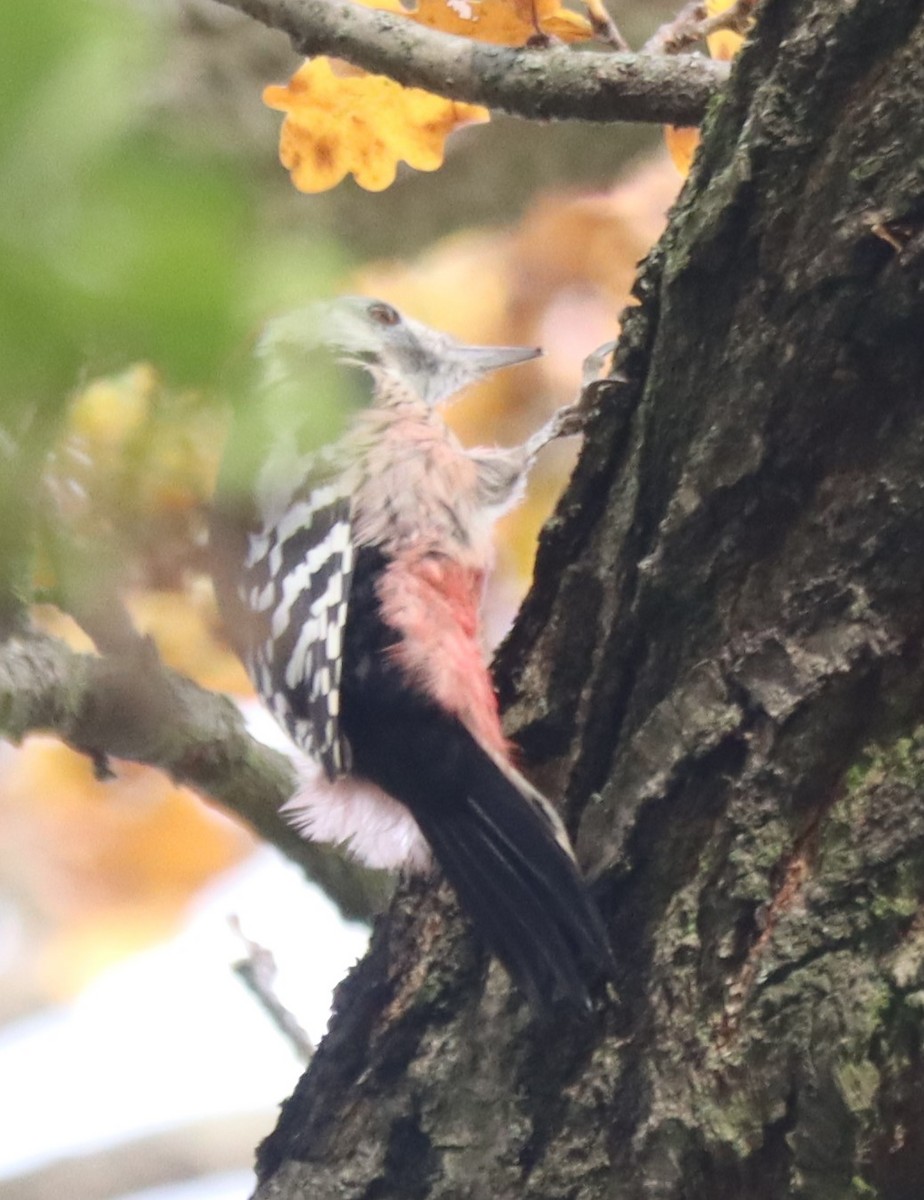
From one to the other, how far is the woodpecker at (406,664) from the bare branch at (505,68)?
0.90 ft

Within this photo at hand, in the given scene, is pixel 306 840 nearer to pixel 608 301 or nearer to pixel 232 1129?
pixel 608 301

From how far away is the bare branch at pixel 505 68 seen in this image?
55.8 inches

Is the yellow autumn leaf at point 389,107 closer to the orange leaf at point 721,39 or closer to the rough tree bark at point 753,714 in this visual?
the orange leaf at point 721,39

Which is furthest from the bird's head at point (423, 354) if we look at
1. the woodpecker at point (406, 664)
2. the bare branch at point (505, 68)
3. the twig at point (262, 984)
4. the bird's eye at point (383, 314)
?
the twig at point (262, 984)

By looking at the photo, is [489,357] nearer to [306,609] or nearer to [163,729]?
[306,609]

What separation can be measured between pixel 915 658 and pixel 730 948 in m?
0.25

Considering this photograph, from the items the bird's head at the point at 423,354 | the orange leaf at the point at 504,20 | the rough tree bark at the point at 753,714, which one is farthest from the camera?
the bird's head at the point at 423,354

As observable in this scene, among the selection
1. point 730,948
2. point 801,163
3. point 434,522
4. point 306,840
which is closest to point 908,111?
point 801,163

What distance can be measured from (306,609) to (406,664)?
7.2 inches

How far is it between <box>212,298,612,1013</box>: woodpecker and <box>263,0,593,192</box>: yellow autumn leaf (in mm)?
243

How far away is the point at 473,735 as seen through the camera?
126 centimetres

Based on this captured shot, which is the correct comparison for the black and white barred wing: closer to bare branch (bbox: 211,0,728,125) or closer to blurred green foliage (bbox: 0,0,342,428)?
bare branch (bbox: 211,0,728,125)

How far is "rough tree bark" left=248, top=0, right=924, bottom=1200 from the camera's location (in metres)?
0.89

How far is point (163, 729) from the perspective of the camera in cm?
144
